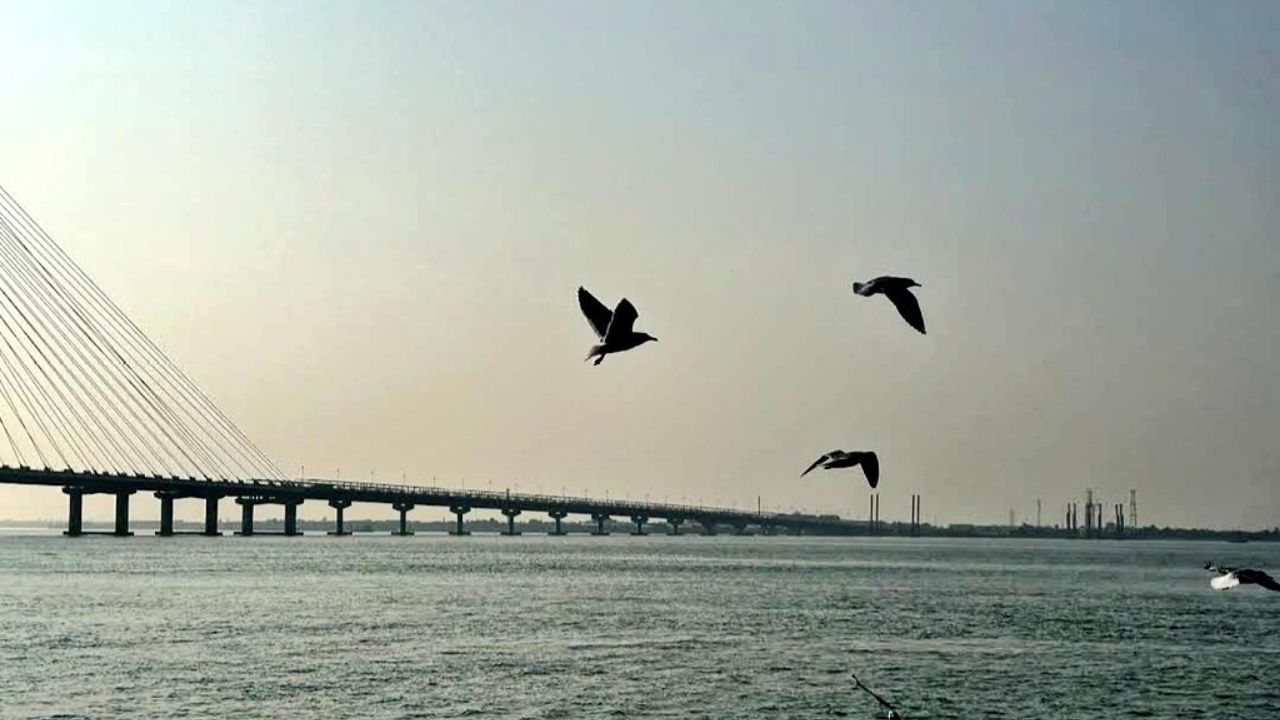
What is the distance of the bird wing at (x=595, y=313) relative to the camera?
642 inches

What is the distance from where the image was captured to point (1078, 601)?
85500 millimetres

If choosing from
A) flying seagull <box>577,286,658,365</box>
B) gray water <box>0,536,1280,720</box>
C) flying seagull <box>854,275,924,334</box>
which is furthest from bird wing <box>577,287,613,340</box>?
gray water <box>0,536,1280,720</box>

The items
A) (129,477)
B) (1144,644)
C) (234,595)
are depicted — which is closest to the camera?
(1144,644)

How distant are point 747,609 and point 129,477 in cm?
10686

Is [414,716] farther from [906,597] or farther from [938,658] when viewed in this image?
[906,597]

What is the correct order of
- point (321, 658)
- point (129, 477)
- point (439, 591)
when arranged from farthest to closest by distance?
1. point (129, 477)
2. point (439, 591)
3. point (321, 658)

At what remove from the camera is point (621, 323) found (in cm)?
1567

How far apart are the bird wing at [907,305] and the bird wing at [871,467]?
1.64 m

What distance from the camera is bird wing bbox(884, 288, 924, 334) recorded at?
14711 millimetres

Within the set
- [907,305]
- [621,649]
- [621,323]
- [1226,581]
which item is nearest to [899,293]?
[907,305]

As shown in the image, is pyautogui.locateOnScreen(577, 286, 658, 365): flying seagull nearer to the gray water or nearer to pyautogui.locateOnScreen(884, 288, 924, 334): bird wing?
pyautogui.locateOnScreen(884, 288, 924, 334): bird wing

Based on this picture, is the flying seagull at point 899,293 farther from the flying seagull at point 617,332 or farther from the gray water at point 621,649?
the gray water at point 621,649

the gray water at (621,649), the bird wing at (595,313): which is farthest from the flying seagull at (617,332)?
the gray water at (621,649)

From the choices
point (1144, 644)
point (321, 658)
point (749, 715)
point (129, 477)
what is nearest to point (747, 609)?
point (1144, 644)
